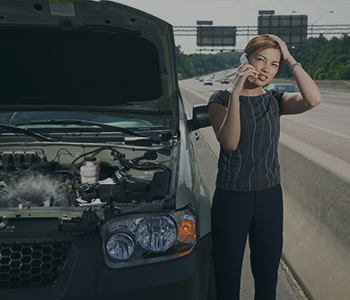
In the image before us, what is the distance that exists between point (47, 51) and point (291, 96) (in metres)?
2.09

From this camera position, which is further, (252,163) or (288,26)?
(288,26)

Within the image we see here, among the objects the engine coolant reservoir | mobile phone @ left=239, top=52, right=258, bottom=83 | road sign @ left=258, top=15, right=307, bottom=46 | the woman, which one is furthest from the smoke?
road sign @ left=258, top=15, right=307, bottom=46

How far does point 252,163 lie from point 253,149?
86 millimetres

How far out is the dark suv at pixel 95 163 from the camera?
7.34 ft

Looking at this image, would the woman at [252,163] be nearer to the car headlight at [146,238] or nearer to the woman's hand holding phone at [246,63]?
the woman's hand holding phone at [246,63]

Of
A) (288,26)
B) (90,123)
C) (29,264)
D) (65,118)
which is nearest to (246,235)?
(29,264)

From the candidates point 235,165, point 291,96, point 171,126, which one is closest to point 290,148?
point 171,126

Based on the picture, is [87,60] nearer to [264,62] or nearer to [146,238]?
[264,62]

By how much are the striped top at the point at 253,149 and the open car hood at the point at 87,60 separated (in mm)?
1010

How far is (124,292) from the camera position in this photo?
2152 mm

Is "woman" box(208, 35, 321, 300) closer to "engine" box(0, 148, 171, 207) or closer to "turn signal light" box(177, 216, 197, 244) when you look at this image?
"turn signal light" box(177, 216, 197, 244)

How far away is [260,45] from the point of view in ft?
8.18

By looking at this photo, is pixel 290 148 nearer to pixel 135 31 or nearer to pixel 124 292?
pixel 135 31

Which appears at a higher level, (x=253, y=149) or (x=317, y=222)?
(x=253, y=149)
